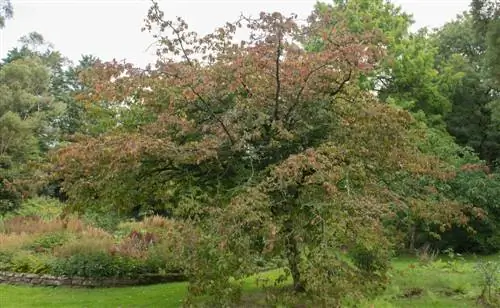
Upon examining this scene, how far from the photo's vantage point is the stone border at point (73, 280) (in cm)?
1111

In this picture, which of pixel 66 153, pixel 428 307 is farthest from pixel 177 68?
pixel 428 307

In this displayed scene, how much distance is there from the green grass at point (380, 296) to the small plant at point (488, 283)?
17cm

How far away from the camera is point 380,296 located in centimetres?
786

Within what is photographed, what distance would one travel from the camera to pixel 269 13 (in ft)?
23.1

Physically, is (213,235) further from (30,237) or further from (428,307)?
(30,237)

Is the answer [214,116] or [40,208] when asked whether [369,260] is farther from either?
[40,208]

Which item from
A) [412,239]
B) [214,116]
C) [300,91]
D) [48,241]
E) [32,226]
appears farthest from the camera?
[412,239]

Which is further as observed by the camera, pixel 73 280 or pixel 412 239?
pixel 412 239

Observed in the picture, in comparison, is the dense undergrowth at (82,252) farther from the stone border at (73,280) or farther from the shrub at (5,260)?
the stone border at (73,280)

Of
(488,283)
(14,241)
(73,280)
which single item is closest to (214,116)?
(488,283)

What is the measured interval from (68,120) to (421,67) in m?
23.6

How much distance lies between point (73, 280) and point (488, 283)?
8127 mm

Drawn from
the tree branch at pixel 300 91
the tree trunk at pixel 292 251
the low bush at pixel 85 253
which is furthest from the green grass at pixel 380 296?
the tree branch at pixel 300 91

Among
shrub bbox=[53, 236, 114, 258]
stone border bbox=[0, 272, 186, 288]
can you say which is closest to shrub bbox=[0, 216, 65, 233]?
shrub bbox=[53, 236, 114, 258]
